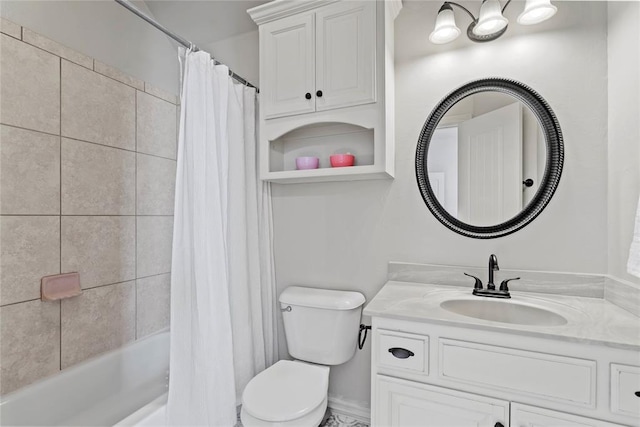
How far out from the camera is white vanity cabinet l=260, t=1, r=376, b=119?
60.6 inches

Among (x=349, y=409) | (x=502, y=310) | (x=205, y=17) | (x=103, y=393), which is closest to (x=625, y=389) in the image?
(x=502, y=310)

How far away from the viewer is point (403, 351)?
1.20 meters

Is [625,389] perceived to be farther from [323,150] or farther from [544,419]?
[323,150]

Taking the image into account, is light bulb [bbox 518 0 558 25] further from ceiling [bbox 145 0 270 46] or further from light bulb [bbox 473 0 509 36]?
ceiling [bbox 145 0 270 46]

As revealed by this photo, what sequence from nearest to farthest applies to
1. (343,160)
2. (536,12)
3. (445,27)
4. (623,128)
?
1. (623,128)
2. (536,12)
3. (445,27)
4. (343,160)

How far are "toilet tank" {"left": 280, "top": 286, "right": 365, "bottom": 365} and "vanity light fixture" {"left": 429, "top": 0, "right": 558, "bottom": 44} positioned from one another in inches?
55.9

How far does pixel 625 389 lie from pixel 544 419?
0.80 feet

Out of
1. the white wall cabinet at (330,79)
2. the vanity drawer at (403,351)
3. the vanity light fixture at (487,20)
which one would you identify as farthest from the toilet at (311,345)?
the vanity light fixture at (487,20)

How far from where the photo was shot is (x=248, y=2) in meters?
1.97

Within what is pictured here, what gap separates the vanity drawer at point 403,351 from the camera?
116 cm

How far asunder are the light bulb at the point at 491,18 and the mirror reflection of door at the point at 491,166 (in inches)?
14.4

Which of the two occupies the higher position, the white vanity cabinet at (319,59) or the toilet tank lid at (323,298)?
the white vanity cabinet at (319,59)

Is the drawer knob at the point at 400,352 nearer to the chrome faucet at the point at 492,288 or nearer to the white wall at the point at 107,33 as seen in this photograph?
the chrome faucet at the point at 492,288

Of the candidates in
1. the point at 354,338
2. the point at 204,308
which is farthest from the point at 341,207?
the point at 204,308
